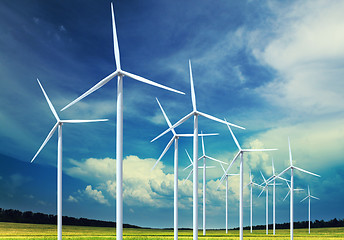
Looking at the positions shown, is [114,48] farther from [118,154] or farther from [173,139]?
[173,139]

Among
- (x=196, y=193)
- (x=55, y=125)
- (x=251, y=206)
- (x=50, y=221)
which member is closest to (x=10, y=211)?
(x=50, y=221)

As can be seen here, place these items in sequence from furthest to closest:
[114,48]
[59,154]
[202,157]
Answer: [202,157] < [59,154] < [114,48]

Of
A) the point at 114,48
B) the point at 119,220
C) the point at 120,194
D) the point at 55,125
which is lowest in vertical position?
the point at 119,220

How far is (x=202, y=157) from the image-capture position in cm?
7006

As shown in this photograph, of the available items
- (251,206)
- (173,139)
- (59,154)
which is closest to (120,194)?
(59,154)

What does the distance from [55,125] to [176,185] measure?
47.1 ft

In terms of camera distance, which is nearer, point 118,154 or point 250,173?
point 118,154

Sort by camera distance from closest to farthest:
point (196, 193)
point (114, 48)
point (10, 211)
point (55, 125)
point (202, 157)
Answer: point (114, 48)
point (196, 193)
point (55, 125)
point (202, 157)
point (10, 211)

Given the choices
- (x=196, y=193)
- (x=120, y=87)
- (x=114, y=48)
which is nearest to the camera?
(x=120, y=87)

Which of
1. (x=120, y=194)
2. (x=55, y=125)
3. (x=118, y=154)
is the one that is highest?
(x=55, y=125)

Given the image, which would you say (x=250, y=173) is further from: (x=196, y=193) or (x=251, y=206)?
(x=196, y=193)

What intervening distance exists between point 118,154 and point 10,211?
92724 mm

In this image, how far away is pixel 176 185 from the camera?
135ft

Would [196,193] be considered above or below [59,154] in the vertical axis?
below
